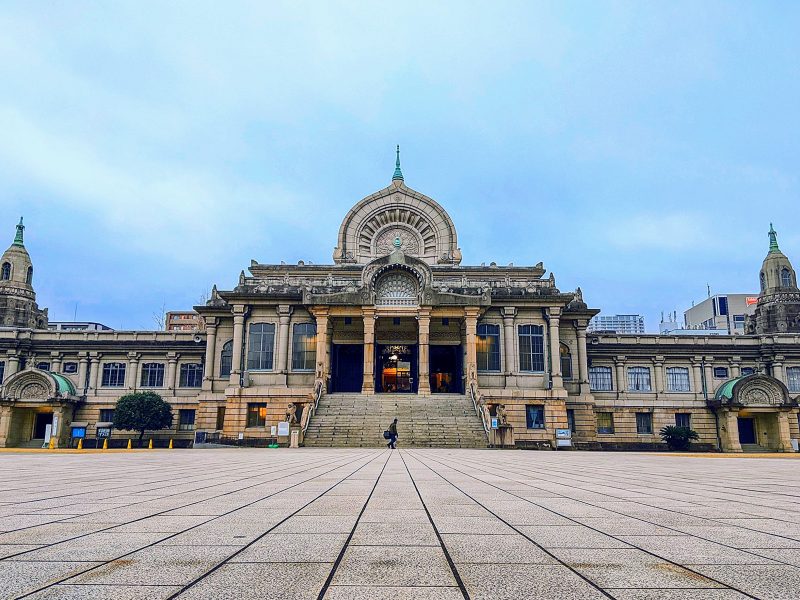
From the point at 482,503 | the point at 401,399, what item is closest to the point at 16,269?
the point at 401,399

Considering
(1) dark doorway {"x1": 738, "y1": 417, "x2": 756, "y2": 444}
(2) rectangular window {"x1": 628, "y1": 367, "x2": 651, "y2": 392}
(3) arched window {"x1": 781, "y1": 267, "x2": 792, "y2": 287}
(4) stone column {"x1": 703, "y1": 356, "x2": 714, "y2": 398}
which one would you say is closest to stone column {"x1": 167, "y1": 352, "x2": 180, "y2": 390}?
(2) rectangular window {"x1": 628, "y1": 367, "x2": 651, "y2": 392}

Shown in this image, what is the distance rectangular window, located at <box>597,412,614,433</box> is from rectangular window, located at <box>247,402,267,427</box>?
28.6 meters

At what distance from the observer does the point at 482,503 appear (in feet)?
27.9

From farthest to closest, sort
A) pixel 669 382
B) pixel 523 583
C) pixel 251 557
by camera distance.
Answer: pixel 669 382 → pixel 251 557 → pixel 523 583

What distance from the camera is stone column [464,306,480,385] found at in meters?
44.8

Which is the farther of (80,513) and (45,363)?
(45,363)

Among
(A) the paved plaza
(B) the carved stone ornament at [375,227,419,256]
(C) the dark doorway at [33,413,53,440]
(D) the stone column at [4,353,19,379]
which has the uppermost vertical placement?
(B) the carved stone ornament at [375,227,419,256]

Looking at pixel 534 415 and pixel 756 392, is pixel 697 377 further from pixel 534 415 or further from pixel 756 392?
pixel 534 415

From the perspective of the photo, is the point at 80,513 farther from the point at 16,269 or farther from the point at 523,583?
the point at 16,269

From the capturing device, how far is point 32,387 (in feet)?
164

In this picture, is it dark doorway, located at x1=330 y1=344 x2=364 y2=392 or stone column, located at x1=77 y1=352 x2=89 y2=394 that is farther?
stone column, located at x1=77 y1=352 x2=89 y2=394

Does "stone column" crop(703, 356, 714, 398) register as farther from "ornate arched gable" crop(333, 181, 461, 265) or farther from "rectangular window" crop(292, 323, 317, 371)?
"rectangular window" crop(292, 323, 317, 371)

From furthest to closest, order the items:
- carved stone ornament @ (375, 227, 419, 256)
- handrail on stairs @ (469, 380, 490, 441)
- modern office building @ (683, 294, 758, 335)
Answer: modern office building @ (683, 294, 758, 335), carved stone ornament @ (375, 227, 419, 256), handrail on stairs @ (469, 380, 490, 441)

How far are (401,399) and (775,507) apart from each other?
3447cm
